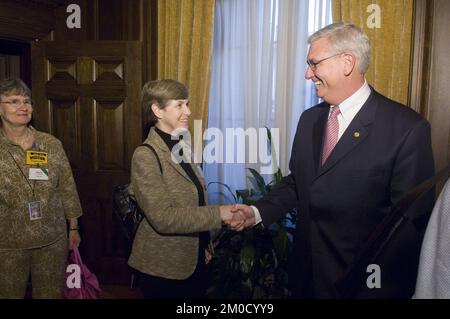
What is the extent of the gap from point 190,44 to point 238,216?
1.90 meters

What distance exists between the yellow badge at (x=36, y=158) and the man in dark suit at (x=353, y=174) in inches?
57.4

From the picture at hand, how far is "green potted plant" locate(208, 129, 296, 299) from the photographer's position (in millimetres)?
2781

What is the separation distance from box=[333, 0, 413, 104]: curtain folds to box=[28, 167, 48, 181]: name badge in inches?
93.0

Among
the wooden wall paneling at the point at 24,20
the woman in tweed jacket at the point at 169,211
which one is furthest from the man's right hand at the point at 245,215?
the wooden wall paneling at the point at 24,20

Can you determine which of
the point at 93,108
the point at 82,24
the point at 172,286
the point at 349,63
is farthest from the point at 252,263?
the point at 82,24

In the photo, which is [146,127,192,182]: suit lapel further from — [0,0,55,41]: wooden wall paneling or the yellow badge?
[0,0,55,41]: wooden wall paneling

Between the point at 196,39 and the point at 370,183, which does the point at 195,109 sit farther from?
the point at 370,183

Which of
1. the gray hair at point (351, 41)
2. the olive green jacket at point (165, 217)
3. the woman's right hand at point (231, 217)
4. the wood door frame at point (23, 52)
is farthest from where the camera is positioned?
the wood door frame at point (23, 52)

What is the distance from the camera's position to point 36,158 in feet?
7.40

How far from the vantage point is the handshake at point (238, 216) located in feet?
6.51

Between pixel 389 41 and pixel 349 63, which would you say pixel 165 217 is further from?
pixel 389 41

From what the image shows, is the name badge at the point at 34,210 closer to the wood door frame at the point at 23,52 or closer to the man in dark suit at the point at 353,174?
the man in dark suit at the point at 353,174

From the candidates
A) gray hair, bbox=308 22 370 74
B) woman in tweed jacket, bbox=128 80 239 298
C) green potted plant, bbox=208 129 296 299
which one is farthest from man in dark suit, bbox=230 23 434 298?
green potted plant, bbox=208 129 296 299
